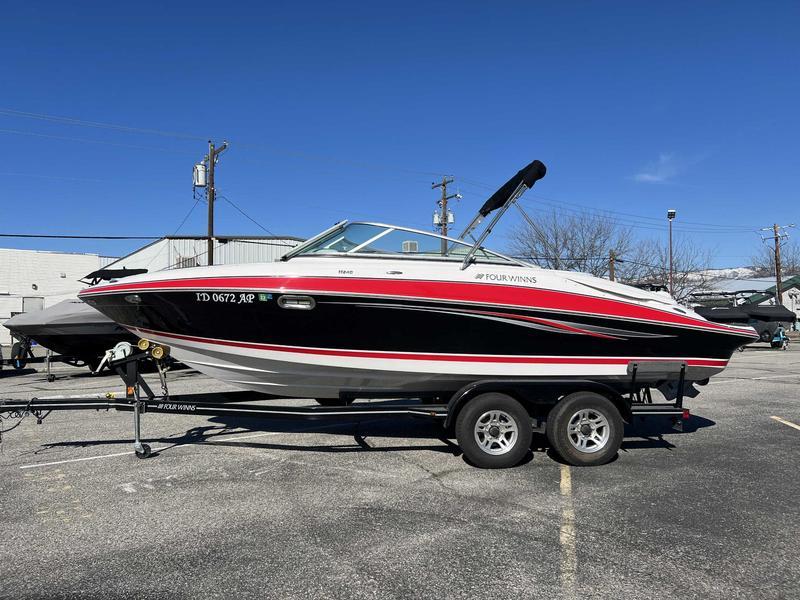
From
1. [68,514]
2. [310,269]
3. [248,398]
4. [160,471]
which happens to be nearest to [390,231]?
[310,269]

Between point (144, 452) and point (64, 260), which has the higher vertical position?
point (64, 260)

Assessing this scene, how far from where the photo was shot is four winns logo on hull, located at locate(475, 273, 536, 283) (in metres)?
5.68

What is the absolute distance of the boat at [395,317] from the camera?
540cm

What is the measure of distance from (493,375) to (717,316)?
2025 centimetres

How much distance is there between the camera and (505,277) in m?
5.73

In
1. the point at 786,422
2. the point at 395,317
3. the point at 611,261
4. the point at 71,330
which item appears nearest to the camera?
the point at 395,317

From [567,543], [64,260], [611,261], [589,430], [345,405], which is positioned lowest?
[567,543]

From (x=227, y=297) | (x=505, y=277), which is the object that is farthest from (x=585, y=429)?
(x=227, y=297)

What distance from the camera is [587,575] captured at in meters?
3.31

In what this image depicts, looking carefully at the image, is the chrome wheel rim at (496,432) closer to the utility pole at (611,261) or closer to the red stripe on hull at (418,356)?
the red stripe on hull at (418,356)

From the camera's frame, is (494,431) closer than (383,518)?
No

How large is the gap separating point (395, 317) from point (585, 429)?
2219 millimetres

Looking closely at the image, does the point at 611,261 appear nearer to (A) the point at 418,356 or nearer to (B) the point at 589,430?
(B) the point at 589,430

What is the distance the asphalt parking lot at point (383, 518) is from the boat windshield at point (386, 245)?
2098 mm
